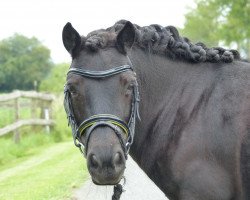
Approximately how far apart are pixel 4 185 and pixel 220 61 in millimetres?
6204

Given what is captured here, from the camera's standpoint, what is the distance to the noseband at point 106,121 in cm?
354

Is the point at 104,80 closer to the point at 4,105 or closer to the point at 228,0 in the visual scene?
the point at 4,105

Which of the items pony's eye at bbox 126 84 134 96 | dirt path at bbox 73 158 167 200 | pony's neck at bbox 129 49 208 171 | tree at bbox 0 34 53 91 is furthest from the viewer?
tree at bbox 0 34 53 91

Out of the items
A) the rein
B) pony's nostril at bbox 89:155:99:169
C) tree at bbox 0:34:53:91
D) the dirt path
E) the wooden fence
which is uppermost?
the rein

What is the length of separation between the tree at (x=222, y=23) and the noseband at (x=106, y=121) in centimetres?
1203

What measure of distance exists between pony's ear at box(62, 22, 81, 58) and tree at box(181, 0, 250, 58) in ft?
39.3

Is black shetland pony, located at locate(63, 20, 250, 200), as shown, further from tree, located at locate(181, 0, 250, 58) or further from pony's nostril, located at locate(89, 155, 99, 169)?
tree, located at locate(181, 0, 250, 58)

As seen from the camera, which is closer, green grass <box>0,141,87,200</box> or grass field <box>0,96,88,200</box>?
green grass <box>0,141,87,200</box>

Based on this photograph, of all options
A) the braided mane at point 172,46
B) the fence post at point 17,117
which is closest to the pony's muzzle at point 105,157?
the braided mane at point 172,46

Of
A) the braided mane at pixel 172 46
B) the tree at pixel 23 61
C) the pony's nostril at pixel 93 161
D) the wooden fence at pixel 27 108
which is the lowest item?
the tree at pixel 23 61

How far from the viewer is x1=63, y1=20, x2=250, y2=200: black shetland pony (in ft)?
11.8

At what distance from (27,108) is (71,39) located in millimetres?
12650

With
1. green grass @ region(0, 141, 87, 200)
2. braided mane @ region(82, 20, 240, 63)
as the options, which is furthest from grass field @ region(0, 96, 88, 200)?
braided mane @ region(82, 20, 240, 63)

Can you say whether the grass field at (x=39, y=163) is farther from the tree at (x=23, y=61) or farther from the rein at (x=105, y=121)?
the tree at (x=23, y=61)
